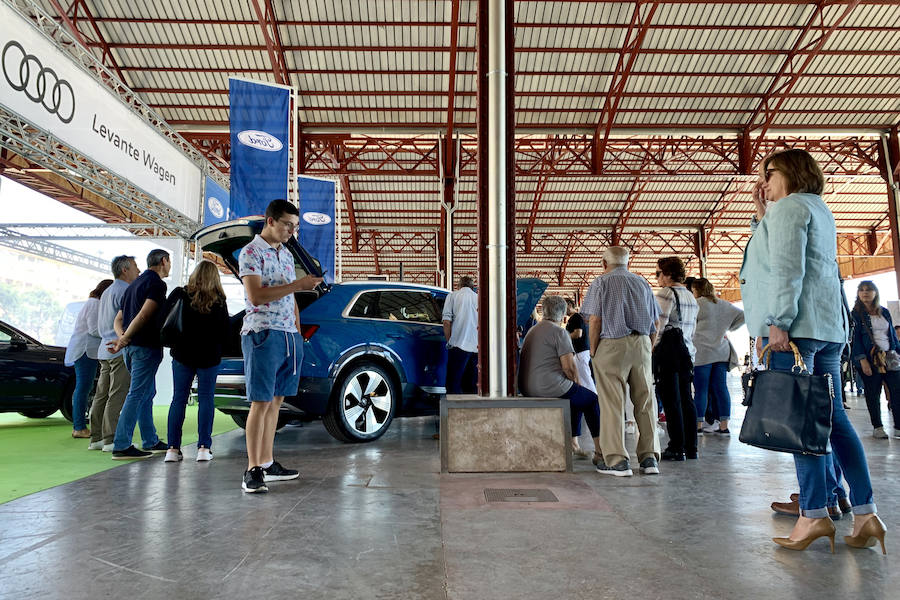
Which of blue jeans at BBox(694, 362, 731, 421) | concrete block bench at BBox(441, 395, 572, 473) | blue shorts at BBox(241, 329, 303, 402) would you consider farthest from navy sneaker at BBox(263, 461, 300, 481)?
blue jeans at BBox(694, 362, 731, 421)

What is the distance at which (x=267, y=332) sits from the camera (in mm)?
3572

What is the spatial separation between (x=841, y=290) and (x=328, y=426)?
4034 millimetres

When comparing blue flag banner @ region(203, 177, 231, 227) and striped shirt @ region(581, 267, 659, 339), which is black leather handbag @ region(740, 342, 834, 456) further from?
blue flag banner @ region(203, 177, 231, 227)

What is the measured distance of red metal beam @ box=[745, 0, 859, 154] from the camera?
14.3m

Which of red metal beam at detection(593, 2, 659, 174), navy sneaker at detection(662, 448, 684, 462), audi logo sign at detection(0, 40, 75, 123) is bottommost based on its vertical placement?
navy sneaker at detection(662, 448, 684, 462)

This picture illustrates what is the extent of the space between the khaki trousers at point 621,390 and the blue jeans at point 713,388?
2232 mm

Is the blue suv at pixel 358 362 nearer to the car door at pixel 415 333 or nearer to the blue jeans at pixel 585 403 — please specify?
the car door at pixel 415 333

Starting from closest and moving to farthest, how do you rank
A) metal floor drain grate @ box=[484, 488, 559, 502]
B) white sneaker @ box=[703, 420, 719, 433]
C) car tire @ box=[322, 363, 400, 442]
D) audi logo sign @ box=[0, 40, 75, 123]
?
metal floor drain grate @ box=[484, 488, 559, 502], car tire @ box=[322, 363, 400, 442], audi logo sign @ box=[0, 40, 75, 123], white sneaker @ box=[703, 420, 719, 433]

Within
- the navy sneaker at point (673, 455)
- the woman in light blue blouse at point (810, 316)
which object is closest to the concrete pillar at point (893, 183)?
the navy sneaker at point (673, 455)

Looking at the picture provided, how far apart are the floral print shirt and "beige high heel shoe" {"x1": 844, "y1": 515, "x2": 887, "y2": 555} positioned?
3.02m

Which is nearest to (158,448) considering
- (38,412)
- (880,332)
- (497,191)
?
(497,191)

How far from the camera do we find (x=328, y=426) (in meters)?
5.29

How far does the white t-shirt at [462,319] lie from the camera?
18.7ft

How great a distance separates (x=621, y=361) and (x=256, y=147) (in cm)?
667
